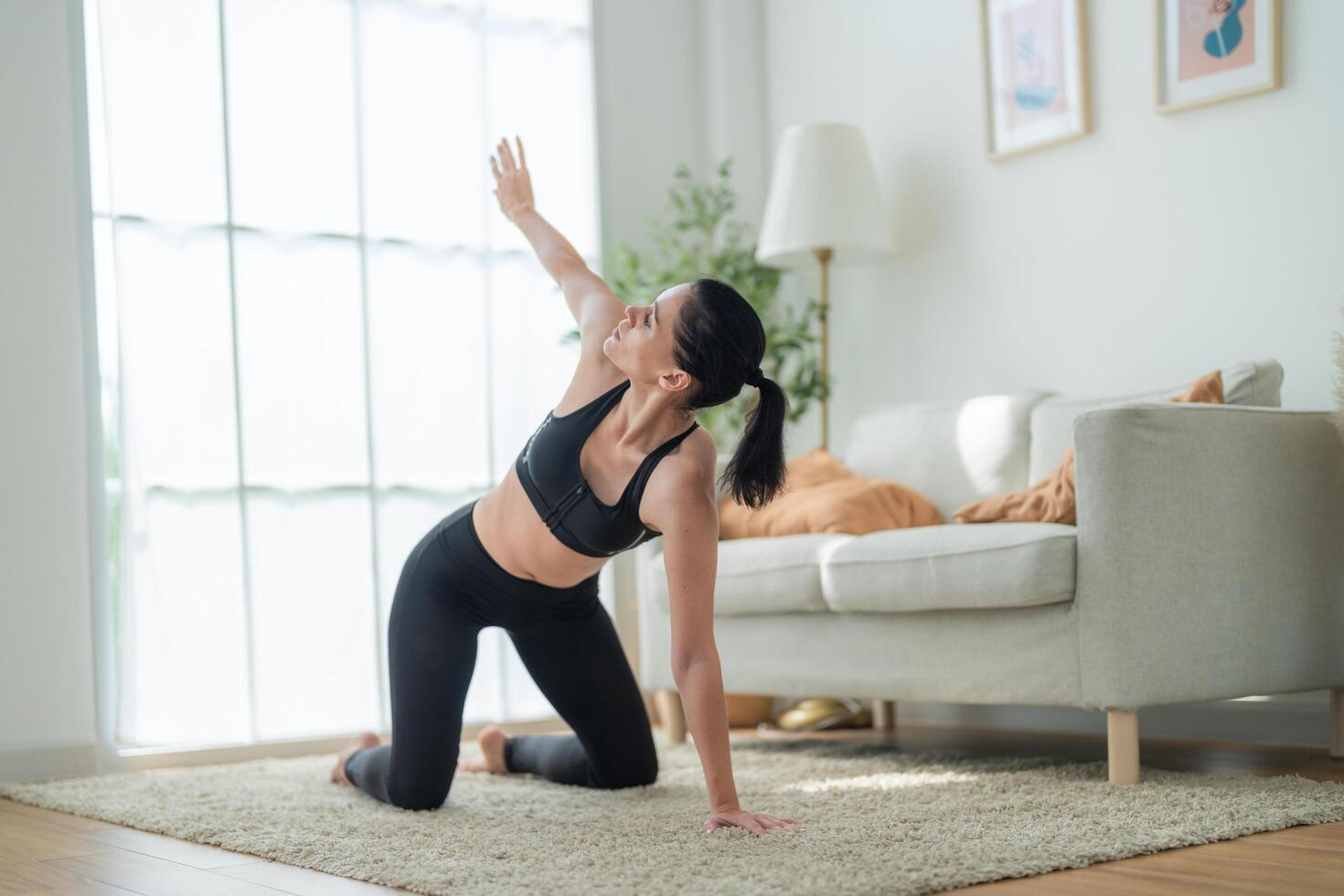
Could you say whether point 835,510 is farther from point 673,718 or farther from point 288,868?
point 288,868

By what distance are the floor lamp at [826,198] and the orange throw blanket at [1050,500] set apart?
1091 mm

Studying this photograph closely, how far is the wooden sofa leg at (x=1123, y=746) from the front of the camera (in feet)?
8.98

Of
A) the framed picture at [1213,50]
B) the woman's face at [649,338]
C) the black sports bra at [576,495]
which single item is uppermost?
the framed picture at [1213,50]

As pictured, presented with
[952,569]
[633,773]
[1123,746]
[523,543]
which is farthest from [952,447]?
[523,543]

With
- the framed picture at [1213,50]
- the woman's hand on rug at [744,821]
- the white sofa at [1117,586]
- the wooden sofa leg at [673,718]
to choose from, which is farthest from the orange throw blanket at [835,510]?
the woman's hand on rug at [744,821]

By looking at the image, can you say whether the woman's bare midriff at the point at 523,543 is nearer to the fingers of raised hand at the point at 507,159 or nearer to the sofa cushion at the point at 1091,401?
the fingers of raised hand at the point at 507,159

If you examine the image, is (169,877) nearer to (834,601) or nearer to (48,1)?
(834,601)

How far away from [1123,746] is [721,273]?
237cm

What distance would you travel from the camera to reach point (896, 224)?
460 centimetres

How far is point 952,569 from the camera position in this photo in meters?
2.93

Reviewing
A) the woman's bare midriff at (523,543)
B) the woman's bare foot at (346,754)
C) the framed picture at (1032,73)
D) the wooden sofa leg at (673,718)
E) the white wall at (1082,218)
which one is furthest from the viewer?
the framed picture at (1032,73)

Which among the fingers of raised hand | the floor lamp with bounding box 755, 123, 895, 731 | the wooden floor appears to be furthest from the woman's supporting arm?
the floor lamp with bounding box 755, 123, 895, 731

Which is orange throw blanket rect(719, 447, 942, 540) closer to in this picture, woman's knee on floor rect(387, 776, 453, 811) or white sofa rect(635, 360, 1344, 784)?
white sofa rect(635, 360, 1344, 784)

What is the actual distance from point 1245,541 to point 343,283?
266 centimetres
